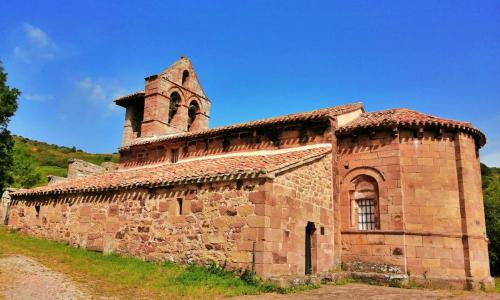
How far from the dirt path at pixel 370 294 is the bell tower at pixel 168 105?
40.4 ft

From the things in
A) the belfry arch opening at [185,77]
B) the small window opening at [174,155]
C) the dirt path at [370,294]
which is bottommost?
the dirt path at [370,294]

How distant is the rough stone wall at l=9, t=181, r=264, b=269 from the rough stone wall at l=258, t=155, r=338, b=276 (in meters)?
0.52

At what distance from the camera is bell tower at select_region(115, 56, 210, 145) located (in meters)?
19.8

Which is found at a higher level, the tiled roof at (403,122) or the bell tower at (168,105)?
the bell tower at (168,105)

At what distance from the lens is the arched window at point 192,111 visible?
22.0m

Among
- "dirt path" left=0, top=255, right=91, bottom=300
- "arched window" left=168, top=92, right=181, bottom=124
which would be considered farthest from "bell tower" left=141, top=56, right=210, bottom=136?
"dirt path" left=0, top=255, right=91, bottom=300

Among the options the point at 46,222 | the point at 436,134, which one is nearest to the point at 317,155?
the point at 436,134

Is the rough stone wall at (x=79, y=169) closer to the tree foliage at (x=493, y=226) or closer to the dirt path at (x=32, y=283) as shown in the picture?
the dirt path at (x=32, y=283)

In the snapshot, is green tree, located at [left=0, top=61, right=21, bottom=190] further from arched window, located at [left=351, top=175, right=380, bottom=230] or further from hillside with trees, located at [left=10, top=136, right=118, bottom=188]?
arched window, located at [left=351, top=175, right=380, bottom=230]

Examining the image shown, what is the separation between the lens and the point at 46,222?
15781 millimetres

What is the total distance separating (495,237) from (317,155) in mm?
15143

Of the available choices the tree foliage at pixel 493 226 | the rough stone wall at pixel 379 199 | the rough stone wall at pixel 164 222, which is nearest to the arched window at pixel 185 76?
the rough stone wall at pixel 164 222

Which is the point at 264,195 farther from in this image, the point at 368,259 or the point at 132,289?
the point at 368,259

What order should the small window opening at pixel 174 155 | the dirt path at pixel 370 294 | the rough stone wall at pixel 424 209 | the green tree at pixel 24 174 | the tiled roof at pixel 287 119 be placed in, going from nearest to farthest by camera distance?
the dirt path at pixel 370 294 < the rough stone wall at pixel 424 209 < the tiled roof at pixel 287 119 < the small window opening at pixel 174 155 < the green tree at pixel 24 174
